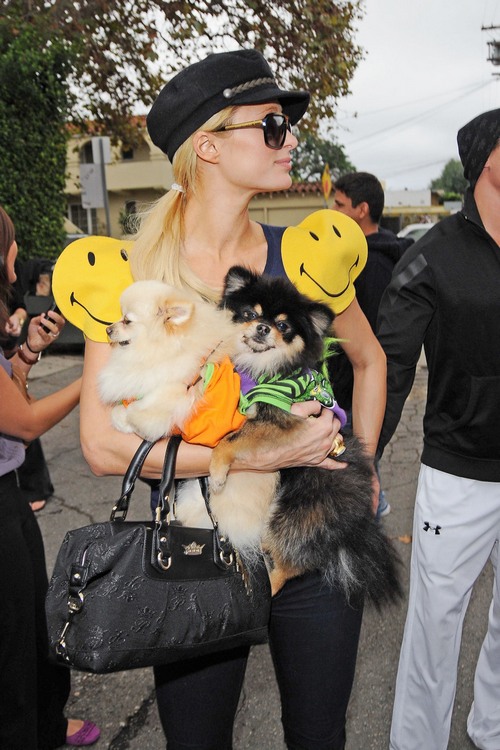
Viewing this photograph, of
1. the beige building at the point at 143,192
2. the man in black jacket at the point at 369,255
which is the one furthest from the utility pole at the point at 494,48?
the man in black jacket at the point at 369,255

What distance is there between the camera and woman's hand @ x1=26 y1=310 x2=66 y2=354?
8.00ft

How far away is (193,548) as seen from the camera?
158cm

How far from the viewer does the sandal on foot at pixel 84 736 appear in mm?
2887

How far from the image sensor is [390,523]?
16.8ft

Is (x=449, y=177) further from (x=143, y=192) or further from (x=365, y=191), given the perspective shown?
(x=365, y=191)

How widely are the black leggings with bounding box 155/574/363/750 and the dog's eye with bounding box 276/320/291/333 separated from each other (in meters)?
0.77

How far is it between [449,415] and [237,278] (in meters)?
1.30

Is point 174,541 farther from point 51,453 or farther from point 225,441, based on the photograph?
point 51,453

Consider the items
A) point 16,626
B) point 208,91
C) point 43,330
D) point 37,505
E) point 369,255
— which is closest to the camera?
point 208,91

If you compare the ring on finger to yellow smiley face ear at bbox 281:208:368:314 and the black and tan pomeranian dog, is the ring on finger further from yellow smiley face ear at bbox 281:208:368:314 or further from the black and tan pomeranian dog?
yellow smiley face ear at bbox 281:208:368:314

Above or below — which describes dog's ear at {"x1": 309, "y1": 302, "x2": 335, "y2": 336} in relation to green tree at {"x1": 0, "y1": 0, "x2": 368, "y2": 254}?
below

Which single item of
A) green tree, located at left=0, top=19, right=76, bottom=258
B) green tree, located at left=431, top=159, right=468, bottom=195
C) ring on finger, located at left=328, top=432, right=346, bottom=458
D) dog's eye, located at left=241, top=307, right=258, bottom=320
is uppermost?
green tree, located at left=431, top=159, right=468, bottom=195

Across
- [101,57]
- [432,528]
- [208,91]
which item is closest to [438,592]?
[432,528]

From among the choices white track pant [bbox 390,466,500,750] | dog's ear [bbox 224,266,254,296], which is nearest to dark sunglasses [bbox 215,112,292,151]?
dog's ear [bbox 224,266,254,296]
